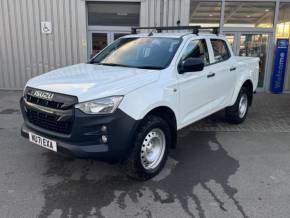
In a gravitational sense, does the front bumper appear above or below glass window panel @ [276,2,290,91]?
below

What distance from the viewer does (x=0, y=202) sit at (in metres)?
3.36

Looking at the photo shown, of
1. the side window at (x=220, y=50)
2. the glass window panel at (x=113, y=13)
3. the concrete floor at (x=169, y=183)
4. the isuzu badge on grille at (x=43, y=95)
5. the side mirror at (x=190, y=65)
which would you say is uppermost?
the glass window panel at (x=113, y=13)

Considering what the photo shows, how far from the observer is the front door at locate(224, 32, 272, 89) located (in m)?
9.99

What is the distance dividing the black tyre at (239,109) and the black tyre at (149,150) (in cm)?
252

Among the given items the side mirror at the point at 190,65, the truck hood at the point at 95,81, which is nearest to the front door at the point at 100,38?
the truck hood at the point at 95,81

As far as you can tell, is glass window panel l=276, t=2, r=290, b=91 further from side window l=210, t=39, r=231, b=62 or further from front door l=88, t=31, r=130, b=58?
front door l=88, t=31, r=130, b=58

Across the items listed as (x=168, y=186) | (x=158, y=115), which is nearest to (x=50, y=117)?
(x=158, y=115)

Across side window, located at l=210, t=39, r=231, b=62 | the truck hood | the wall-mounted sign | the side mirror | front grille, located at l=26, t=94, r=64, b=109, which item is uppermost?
the wall-mounted sign

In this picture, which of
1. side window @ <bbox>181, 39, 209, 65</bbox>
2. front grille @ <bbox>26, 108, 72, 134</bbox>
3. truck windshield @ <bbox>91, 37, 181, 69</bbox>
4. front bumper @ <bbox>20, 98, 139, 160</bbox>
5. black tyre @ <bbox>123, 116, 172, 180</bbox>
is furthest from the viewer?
side window @ <bbox>181, 39, 209, 65</bbox>

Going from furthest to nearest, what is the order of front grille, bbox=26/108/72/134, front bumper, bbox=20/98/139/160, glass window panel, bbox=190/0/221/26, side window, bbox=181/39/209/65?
glass window panel, bbox=190/0/221/26, side window, bbox=181/39/209/65, front grille, bbox=26/108/72/134, front bumper, bbox=20/98/139/160

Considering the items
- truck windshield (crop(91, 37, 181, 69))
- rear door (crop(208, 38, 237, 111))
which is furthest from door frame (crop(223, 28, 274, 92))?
truck windshield (crop(91, 37, 181, 69))

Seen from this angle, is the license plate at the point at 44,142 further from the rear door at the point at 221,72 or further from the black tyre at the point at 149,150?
the rear door at the point at 221,72

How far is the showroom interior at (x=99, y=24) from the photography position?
941cm

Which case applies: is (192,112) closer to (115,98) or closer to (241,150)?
(241,150)
